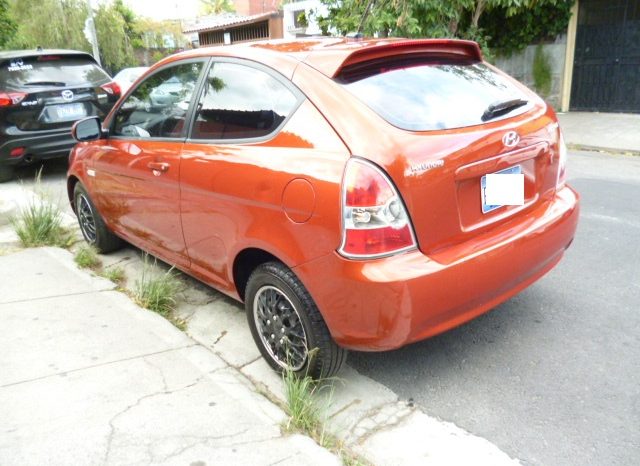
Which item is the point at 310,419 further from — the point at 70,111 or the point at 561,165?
the point at 70,111

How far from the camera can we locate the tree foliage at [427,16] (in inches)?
379

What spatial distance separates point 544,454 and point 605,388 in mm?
640

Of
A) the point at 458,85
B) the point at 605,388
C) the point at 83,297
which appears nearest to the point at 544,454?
the point at 605,388

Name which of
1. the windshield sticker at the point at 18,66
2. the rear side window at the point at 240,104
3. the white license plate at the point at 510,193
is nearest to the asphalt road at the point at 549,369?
the white license plate at the point at 510,193

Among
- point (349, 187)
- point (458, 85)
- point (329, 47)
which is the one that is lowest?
point (349, 187)

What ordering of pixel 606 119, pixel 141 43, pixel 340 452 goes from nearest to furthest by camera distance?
pixel 340 452, pixel 606 119, pixel 141 43

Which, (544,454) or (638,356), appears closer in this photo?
(544,454)

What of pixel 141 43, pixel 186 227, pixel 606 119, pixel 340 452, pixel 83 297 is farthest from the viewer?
pixel 141 43

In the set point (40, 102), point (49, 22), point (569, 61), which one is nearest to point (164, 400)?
point (40, 102)

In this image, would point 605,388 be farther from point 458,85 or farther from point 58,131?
point 58,131

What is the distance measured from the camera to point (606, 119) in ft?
37.3

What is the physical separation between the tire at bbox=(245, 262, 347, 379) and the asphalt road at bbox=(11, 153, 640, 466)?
45 cm

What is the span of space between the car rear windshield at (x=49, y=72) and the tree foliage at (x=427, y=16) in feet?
12.7

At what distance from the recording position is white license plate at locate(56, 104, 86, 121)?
7.39 m
